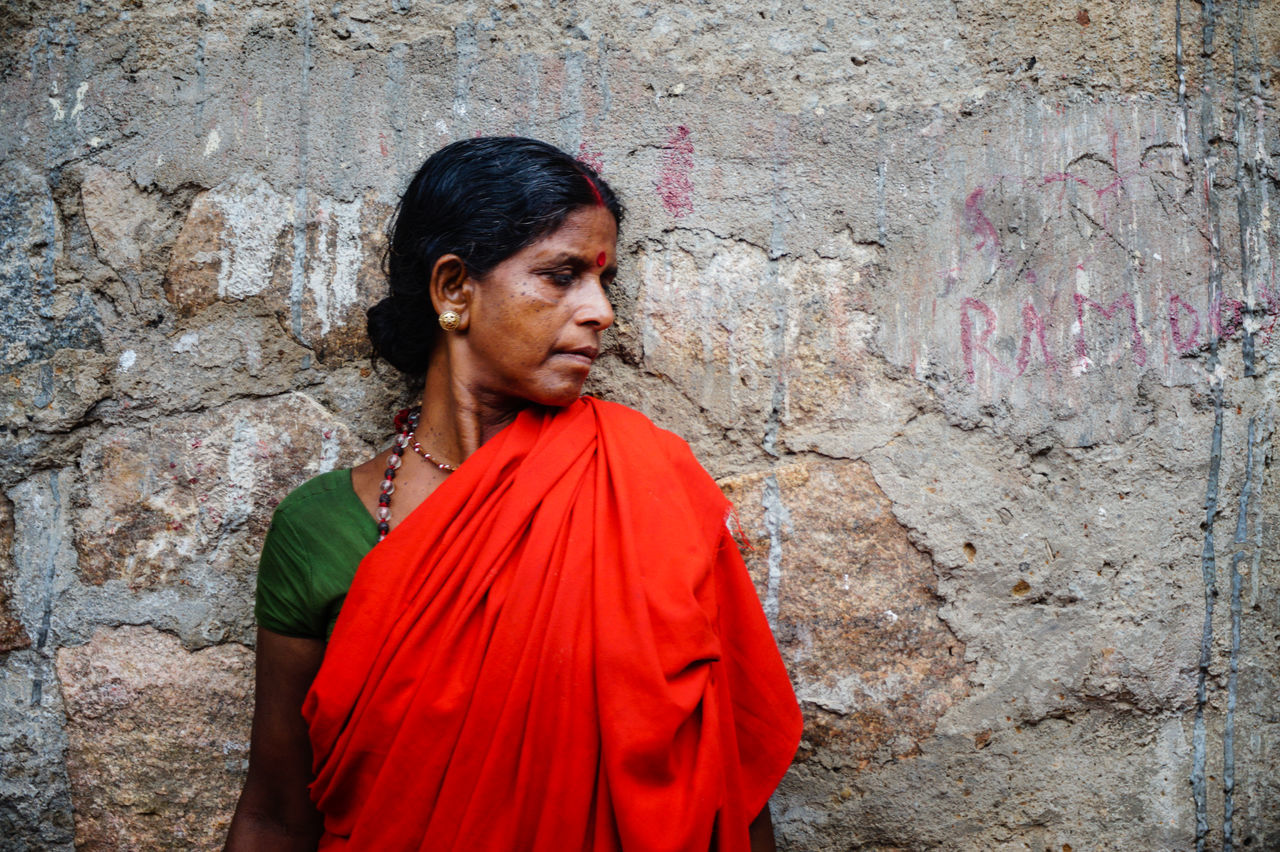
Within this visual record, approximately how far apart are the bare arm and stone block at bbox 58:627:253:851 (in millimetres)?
1073

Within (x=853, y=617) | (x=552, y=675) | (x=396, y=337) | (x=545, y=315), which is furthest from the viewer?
(x=853, y=617)

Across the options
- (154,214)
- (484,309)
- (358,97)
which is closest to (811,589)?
(484,309)

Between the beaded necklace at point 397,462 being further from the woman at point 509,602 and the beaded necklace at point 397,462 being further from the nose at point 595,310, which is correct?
the nose at point 595,310

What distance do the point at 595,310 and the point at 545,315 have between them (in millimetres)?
88

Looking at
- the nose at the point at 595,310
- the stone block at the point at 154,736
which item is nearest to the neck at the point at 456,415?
the nose at the point at 595,310

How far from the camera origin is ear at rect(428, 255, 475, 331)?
1.42 meters

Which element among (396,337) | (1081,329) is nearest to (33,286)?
(396,337)

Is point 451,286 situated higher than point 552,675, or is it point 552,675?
point 451,286

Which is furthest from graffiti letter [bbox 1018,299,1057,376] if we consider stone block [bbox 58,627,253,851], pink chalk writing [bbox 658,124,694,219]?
stone block [bbox 58,627,253,851]

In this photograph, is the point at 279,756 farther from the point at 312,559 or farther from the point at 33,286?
the point at 33,286

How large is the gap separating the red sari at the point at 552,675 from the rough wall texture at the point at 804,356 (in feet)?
1.19

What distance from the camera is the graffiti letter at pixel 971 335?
5.57 feet

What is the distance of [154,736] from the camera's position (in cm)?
168

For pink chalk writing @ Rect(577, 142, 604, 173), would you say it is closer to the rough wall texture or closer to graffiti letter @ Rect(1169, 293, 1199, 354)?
the rough wall texture
